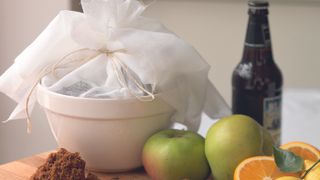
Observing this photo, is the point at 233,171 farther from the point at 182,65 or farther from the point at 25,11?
the point at 25,11

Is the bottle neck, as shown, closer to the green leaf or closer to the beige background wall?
the green leaf

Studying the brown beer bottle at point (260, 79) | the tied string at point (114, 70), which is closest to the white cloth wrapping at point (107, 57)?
the tied string at point (114, 70)

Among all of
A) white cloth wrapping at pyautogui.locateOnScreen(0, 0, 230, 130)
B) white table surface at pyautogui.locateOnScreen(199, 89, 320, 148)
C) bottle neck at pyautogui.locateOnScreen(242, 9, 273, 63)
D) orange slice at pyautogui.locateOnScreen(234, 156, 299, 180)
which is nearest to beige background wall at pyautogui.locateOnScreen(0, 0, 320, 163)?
white table surface at pyautogui.locateOnScreen(199, 89, 320, 148)

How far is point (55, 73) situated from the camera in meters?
0.65

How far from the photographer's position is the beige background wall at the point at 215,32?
4.06 feet

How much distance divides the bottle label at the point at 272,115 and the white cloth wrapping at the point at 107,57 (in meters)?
0.11

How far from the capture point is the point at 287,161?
505 millimetres

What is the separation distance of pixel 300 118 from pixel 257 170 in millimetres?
608

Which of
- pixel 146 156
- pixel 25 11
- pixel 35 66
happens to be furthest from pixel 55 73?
pixel 25 11

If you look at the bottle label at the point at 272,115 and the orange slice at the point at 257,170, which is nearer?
the orange slice at the point at 257,170

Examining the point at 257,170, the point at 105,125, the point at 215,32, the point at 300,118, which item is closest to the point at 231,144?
the point at 257,170

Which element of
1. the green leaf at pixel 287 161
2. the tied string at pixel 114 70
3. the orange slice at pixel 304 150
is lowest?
the orange slice at pixel 304 150

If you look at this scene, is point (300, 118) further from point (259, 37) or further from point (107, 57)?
point (107, 57)

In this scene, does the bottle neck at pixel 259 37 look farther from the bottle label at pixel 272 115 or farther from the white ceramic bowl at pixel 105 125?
the white ceramic bowl at pixel 105 125
